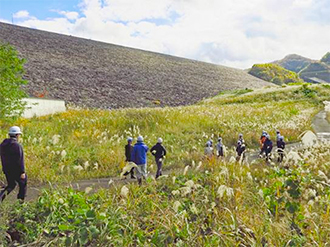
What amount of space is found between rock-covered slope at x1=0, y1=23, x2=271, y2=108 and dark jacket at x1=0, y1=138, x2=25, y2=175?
25.3 m

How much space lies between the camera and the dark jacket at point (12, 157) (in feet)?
21.0

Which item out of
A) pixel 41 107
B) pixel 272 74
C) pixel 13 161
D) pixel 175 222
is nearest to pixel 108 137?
pixel 13 161

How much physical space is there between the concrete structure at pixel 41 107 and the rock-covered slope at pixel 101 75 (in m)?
6.37

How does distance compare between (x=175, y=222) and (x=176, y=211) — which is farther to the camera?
(x=175, y=222)

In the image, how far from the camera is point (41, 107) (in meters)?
21.8

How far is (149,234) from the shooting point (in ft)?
15.8

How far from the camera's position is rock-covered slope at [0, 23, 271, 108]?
3612cm

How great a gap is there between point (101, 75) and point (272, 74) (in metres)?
72.7

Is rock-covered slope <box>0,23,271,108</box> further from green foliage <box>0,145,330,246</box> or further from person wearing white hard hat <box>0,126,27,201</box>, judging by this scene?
green foliage <box>0,145,330,246</box>

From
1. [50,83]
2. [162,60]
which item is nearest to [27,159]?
[50,83]

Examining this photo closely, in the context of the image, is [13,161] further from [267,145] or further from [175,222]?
[267,145]

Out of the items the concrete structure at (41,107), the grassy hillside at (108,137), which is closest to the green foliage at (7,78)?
the grassy hillside at (108,137)

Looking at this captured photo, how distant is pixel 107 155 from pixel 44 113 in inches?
512

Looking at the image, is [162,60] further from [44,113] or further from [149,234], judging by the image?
[149,234]
